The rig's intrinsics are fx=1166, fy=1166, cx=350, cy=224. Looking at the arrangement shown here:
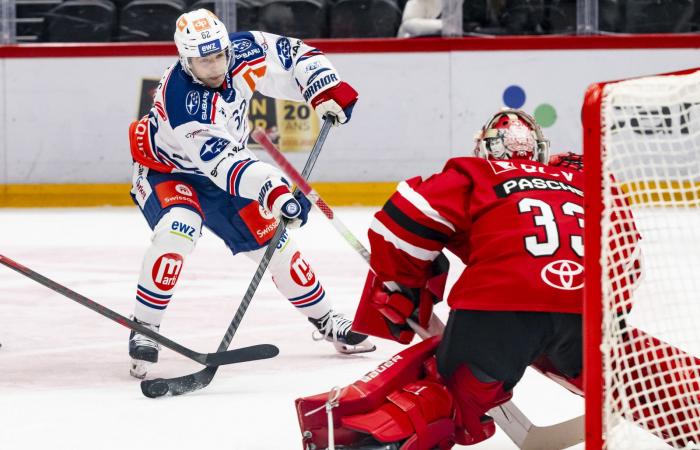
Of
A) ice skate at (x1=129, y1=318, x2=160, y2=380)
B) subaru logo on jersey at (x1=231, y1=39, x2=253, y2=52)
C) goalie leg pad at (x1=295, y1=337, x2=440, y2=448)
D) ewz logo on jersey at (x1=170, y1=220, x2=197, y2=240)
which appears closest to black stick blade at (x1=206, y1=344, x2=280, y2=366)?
ice skate at (x1=129, y1=318, x2=160, y2=380)

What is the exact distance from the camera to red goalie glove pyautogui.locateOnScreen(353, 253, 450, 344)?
2049 millimetres

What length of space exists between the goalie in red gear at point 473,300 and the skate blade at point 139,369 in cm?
103

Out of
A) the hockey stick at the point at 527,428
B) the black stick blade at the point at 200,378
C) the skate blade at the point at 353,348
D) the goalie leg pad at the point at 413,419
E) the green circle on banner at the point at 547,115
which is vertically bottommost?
the green circle on banner at the point at 547,115

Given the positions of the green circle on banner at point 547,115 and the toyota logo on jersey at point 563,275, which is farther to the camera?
the green circle on banner at point 547,115

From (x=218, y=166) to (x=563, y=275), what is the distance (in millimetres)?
1198

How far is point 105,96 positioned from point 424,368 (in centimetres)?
479

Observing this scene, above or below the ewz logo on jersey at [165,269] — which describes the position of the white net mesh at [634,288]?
above

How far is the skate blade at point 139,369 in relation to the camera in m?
2.93

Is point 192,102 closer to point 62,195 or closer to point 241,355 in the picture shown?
point 241,355

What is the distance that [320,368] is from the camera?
9.80ft

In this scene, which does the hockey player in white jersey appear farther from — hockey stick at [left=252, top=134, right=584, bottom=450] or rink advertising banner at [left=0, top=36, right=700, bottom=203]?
rink advertising banner at [left=0, top=36, right=700, bottom=203]

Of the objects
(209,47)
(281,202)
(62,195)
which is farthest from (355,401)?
(62,195)

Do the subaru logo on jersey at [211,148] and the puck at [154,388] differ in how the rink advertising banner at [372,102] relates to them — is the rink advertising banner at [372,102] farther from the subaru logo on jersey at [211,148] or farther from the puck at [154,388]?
the puck at [154,388]

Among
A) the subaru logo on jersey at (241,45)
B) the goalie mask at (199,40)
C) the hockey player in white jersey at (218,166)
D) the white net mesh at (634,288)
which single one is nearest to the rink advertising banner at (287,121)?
the hockey player in white jersey at (218,166)
